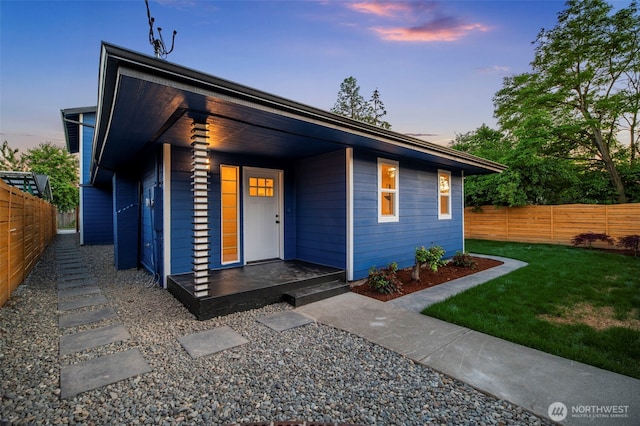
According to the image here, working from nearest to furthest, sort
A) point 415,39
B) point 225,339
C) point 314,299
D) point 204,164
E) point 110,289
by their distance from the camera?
1. point 225,339
2. point 204,164
3. point 314,299
4. point 110,289
5. point 415,39

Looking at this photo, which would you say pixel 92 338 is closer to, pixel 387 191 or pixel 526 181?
pixel 387 191

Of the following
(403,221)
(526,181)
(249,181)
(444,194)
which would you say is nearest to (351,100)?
(526,181)

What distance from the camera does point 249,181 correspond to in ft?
18.5

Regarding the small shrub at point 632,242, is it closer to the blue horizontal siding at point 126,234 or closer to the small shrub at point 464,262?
the small shrub at point 464,262

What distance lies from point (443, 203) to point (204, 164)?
20.6ft

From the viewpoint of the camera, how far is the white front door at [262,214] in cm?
562

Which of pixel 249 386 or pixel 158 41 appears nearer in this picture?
pixel 249 386

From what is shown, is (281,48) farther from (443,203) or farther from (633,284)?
(633,284)

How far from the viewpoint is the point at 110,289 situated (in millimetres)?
4879

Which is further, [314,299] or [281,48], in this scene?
[281,48]

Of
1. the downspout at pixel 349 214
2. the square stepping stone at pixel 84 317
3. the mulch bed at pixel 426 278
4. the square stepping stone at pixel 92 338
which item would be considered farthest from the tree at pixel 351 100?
the square stepping stone at pixel 92 338

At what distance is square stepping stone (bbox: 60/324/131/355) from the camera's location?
2705 mm

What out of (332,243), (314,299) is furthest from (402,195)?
(314,299)

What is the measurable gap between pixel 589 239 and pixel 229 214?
1085cm
